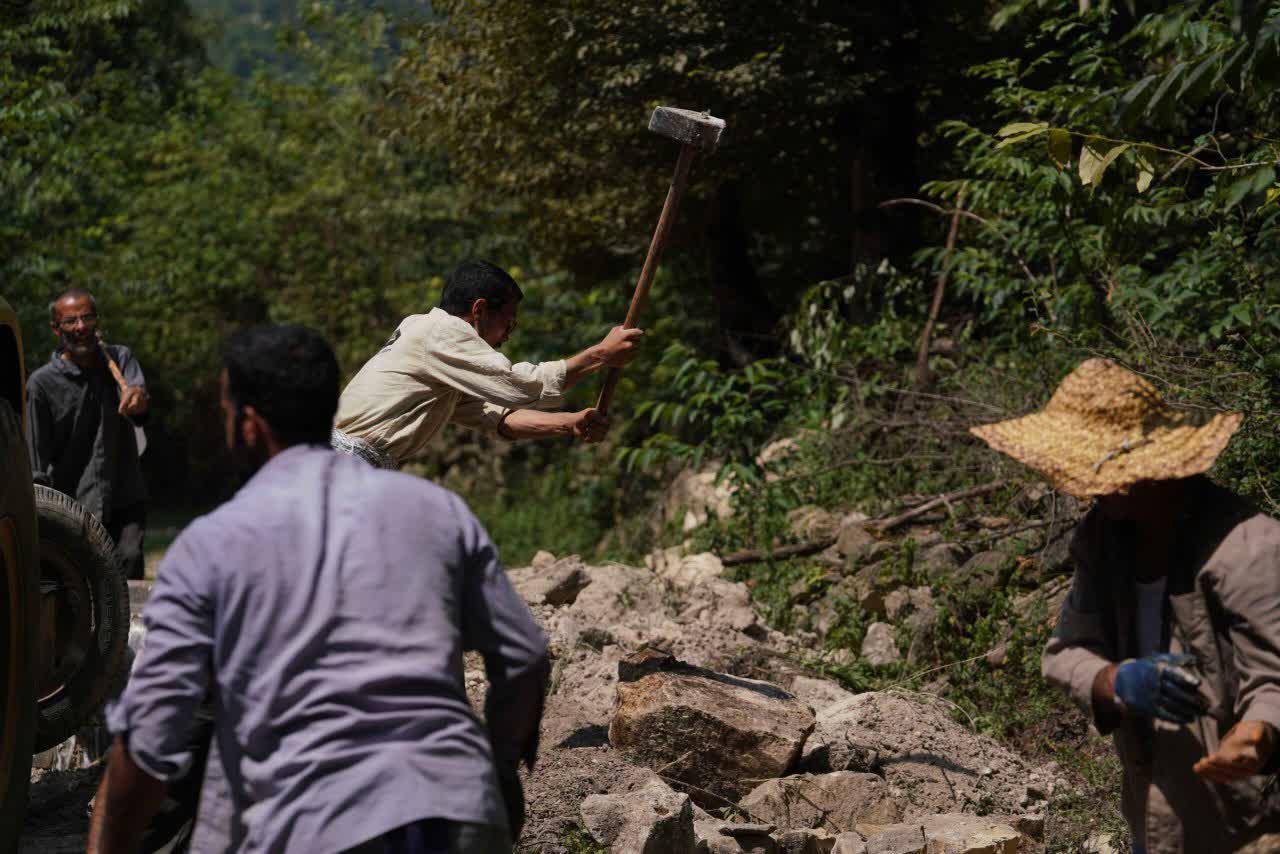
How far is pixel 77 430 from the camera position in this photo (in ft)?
24.8

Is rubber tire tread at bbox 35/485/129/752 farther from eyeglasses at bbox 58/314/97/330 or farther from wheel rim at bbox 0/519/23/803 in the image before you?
eyeglasses at bbox 58/314/97/330

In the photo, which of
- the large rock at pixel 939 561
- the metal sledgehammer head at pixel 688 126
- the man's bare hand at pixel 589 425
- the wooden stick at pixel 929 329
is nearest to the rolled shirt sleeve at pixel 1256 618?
the man's bare hand at pixel 589 425

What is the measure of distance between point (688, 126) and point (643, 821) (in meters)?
2.65

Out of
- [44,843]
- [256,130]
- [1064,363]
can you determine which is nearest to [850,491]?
[1064,363]

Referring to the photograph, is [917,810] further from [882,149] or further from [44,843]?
[882,149]

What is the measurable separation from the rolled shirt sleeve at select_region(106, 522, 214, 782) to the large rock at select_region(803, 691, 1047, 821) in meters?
3.33

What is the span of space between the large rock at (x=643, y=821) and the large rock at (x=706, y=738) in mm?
542

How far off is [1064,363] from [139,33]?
57.5 ft

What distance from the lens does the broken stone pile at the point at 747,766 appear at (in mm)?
4805

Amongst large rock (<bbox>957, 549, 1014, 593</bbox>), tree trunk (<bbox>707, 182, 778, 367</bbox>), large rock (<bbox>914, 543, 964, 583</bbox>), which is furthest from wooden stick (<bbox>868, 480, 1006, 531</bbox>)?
tree trunk (<bbox>707, 182, 778, 367</bbox>)

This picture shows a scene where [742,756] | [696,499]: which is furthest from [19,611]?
[696,499]

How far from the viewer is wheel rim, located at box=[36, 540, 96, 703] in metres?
5.52

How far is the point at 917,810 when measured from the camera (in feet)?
17.9

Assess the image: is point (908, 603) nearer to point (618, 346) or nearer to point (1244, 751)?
point (618, 346)
